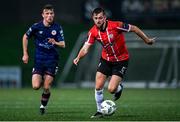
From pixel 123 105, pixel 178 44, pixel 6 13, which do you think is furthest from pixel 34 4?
pixel 123 105

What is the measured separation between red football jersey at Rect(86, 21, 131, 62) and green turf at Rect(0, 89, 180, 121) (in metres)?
1.14

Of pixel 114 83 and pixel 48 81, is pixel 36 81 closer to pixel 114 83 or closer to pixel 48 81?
pixel 48 81

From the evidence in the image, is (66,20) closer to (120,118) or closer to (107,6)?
(107,6)

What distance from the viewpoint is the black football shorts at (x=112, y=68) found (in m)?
15.5

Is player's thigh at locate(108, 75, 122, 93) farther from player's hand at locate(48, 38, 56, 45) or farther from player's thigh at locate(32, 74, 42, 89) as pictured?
player's thigh at locate(32, 74, 42, 89)

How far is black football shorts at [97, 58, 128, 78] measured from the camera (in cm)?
1553

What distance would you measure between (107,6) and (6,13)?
12.6 feet

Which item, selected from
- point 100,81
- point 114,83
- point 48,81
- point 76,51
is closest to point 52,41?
point 48,81

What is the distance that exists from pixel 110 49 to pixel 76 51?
13.4 metres

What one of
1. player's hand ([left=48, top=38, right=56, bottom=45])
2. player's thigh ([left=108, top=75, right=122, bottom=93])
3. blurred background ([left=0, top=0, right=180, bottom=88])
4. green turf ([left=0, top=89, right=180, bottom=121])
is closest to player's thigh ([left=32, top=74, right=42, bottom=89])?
green turf ([left=0, top=89, right=180, bottom=121])

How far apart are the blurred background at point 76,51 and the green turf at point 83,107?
13.3 feet

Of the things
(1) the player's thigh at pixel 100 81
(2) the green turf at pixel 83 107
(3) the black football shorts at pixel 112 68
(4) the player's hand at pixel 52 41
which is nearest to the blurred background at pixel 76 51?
Answer: (2) the green turf at pixel 83 107

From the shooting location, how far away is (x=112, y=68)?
15.7m

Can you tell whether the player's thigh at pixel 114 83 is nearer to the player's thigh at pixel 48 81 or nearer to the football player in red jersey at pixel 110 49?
the football player in red jersey at pixel 110 49
